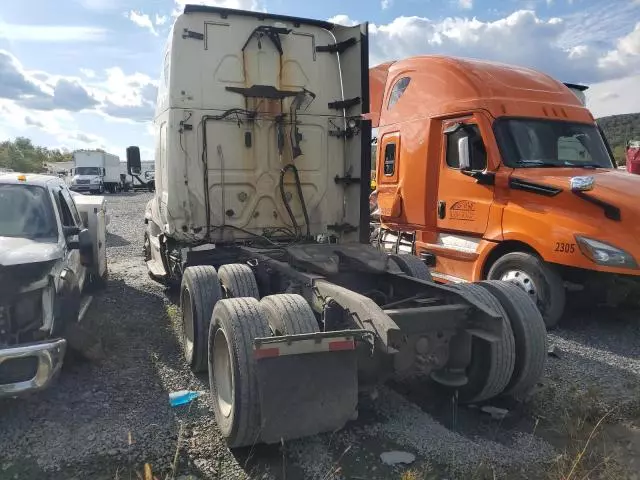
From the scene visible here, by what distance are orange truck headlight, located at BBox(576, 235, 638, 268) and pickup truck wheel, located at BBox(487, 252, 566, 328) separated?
0.58 meters

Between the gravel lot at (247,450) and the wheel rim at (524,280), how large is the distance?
0.92 meters

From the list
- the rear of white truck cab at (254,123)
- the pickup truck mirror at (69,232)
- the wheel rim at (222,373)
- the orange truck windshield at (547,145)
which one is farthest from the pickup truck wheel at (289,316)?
the orange truck windshield at (547,145)

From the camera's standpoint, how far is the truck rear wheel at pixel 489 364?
4.16m

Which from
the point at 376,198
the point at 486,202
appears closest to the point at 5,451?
the point at 486,202

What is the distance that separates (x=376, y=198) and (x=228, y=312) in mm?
6078

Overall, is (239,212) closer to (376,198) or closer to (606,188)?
(376,198)

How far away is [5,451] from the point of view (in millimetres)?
3734

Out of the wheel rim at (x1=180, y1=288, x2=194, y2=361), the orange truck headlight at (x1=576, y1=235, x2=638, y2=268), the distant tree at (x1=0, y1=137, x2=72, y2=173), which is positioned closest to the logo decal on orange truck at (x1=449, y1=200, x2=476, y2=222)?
the orange truck headlight at (x1=576, y1=235, x2=638, y2=268)

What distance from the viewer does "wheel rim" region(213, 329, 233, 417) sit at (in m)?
3.97

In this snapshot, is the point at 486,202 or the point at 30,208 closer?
the point at 30,208

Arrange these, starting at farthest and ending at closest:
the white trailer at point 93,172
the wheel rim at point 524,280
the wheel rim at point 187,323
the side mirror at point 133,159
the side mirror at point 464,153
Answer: the white trailer at point 93,172 < the side mirror at point 133,159 < the side mirror at point 464,153 < the wheel rim at point 524,280 < the wheel rim at point 187,323

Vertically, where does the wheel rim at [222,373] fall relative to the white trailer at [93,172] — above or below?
below

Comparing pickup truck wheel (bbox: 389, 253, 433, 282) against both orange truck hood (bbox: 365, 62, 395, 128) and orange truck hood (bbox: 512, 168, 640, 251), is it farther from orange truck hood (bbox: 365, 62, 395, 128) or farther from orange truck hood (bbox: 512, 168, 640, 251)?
orange truck hood (bbox: 365, 62, 395, 128)

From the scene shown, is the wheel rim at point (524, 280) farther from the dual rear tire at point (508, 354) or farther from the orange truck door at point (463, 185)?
the dual rear tire at point (508, 354)
